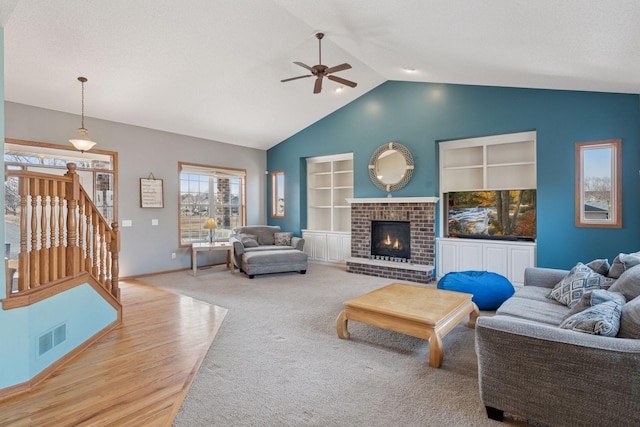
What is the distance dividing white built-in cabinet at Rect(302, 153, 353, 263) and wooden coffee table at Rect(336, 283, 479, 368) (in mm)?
3899

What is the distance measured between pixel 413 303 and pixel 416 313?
1.01 feet

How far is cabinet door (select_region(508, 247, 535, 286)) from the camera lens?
16.7 ft

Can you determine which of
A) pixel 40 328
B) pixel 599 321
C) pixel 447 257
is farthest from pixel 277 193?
pixel 599 321

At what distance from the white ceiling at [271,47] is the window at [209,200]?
142 centimetres

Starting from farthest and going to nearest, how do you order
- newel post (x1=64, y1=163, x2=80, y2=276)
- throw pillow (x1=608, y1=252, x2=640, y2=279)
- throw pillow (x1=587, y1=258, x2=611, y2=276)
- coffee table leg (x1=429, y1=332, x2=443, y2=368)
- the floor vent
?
1. throw pillow (x1=587, y1=258, x2=611, y2=276)
2. newel post (x1=64, y1=163, x2=80, y2=276)
3. throw pillow (x1=608, y1=252, x2=640, y2=279)
4. coffee table leg (x1=429, y1=332, x2=443, y2=368)
5. the floor vent

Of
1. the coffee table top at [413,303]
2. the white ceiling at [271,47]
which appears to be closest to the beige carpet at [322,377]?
the coffee table top at [413,303]

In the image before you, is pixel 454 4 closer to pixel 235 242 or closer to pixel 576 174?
pixel 576 174

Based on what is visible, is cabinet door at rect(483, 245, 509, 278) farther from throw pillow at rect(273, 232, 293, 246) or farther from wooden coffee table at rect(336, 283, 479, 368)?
throw pillow at rect(273, 232, 293, 246)

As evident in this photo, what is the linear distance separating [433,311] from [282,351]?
4.54ft

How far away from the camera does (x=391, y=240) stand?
6.59 m

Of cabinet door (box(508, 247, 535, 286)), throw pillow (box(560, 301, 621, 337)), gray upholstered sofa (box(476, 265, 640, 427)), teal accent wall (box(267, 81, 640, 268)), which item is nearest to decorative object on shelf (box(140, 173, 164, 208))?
teal accent wall (box(267, 81, 640, 268))

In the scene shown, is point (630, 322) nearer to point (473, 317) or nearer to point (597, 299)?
point (597, 299)

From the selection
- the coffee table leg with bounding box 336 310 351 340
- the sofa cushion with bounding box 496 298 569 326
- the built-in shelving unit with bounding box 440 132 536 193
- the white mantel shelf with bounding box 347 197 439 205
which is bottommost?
the coffee table leg with bounding box 336 310 351 340

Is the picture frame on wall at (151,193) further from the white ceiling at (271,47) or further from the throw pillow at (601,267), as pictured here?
the throw pillow at (601,267)
